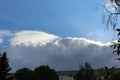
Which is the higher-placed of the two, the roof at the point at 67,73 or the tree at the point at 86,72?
the roof at the point at 67,73

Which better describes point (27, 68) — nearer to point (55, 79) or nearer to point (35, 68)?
point (35, 68)

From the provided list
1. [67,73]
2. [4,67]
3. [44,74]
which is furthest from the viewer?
[67,73]

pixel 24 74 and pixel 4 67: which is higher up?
pixel 24 74

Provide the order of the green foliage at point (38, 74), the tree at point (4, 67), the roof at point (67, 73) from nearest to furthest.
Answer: the tree at point (4, 67), the green foliage at point (38, 74), the roof at point (67, 73)

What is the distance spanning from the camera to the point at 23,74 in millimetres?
116812

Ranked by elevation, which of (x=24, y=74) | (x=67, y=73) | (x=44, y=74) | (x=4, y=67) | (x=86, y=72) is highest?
(x=67, y=73)

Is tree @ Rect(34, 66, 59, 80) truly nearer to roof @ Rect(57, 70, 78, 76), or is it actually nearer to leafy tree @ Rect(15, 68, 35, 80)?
leafy tree @ Rect(15, 68, 35, 80)

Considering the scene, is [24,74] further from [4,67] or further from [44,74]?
[4,67]

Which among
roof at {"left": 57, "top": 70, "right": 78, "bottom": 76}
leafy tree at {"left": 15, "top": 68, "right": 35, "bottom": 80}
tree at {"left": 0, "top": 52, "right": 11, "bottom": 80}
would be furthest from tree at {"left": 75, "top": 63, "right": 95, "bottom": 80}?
roof at {"left": 57, "top": 70, "right": 78, "bottom": 76}

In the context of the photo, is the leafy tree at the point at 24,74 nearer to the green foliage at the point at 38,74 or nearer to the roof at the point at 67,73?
the green foliage at the point at 38,74

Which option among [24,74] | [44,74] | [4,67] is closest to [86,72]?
[4,67]

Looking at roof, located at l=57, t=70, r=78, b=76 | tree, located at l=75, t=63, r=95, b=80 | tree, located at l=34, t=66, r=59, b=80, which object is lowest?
tree, located at l=75, t=63, r=95, b=80

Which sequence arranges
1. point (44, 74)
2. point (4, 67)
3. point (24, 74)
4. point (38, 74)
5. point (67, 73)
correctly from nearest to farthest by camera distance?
point (4, 67) → point (44, 74) → point (38, 74) → point (24, 74) → point (67, 73)

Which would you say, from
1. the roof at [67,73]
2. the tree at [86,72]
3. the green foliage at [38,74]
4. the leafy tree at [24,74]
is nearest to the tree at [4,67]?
the green foliage at [38,74]
